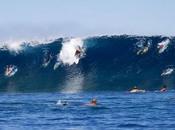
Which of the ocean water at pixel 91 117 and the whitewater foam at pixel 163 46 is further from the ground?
the whitewater foam at pixel 163 46

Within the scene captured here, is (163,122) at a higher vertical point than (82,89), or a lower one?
lower

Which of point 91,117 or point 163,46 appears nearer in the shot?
point 91,117

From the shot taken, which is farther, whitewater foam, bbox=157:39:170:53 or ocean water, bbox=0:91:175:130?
whitewater foam, bbox=157:39:170:53

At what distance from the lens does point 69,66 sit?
635 feet

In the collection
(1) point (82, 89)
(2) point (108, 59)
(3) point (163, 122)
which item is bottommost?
(3) point (163, 122)

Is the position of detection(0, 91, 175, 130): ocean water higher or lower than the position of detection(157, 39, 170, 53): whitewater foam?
lower

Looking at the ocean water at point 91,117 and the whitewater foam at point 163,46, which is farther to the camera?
the whitewater foam at point 163,46

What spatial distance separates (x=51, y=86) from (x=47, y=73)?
10.9ft

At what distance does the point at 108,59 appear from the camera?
199750 mm

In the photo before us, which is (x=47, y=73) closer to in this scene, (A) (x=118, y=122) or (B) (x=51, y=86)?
(B) (x=51, y=86)

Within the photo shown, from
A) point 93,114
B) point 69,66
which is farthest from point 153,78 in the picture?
point 93,114

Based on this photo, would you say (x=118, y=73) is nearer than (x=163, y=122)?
No

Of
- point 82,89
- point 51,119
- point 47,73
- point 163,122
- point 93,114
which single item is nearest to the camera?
point 163,122

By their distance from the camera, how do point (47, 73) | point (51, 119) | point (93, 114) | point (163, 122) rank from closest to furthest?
→ point (163, 122) < point (51, 119) < point (93, 114) < point (47, 73)
